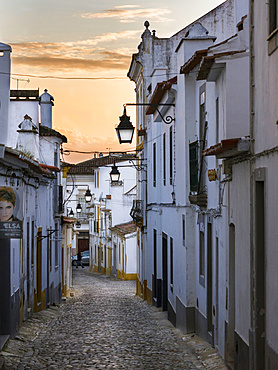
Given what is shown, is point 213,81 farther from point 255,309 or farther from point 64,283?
point 64,283

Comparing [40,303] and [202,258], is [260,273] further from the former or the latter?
[40,303]

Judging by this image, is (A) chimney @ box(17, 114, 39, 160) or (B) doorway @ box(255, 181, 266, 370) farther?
(A) chimney @ box(17, 114, 39, 160)

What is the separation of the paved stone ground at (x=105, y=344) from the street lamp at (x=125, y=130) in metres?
4.53

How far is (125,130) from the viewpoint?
14680mm

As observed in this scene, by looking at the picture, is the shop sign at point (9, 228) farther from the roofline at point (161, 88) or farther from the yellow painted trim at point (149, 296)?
the yellow painted trim at point (149, 296)

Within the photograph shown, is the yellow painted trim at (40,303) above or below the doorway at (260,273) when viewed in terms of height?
below

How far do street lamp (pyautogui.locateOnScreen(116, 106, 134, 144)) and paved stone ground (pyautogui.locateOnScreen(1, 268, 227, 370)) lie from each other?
4533 mm

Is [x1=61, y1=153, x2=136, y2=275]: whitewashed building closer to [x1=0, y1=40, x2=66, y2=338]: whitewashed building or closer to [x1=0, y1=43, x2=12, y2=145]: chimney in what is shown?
[x1=0, y1=40, x2=66, y2=338]: whitewashed building

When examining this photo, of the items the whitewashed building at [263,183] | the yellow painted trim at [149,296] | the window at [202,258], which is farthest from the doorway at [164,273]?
the whitewashed building at [263,183]

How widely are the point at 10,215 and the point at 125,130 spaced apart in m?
3.99

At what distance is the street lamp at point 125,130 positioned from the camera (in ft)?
48.1

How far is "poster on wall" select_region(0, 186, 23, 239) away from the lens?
38.0ft

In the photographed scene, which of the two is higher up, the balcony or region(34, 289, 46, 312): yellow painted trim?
the balcony

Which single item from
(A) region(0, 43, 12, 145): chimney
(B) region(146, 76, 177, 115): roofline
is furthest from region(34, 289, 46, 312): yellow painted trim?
(B) region(146, 76, 177, 115): roofline
